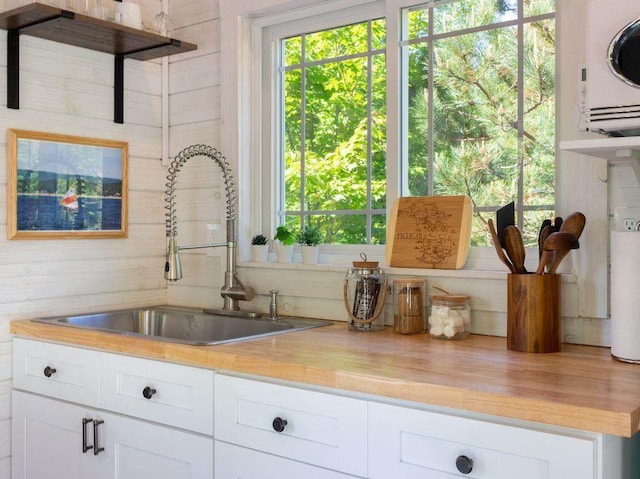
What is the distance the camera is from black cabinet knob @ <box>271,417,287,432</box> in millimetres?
1565

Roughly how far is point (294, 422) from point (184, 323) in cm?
107

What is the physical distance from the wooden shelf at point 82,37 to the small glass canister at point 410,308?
4.09 ft

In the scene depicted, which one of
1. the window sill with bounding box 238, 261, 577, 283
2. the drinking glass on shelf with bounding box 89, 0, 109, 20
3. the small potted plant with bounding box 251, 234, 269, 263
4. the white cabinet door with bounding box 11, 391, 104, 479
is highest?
the drinking glass on shelf with bounding box 89, 0, 109, 20

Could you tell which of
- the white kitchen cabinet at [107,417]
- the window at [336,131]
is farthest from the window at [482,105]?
the white kitchen cabinet at [107,417]

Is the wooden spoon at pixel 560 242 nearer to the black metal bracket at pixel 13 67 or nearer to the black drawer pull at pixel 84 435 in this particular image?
the black drawer pull at pixel 84 435

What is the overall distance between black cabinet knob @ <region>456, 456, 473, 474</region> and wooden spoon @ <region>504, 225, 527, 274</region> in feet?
2.06

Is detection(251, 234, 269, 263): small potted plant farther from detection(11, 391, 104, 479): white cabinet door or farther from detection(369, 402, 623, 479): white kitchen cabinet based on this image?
detection(369, 402, 623, 479): white kitchen cabinet

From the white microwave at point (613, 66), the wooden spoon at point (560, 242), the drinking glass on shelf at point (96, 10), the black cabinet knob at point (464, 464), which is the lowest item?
the black cabinet knob at point (464, 464)

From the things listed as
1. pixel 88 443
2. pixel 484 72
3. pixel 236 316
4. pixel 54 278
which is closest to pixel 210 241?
pixel 236 316

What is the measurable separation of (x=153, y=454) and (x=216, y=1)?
169 cm

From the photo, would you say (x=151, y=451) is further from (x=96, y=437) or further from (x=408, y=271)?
(x=408, y=271)

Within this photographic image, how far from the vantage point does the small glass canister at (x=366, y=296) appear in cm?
206

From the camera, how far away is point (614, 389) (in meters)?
1.31

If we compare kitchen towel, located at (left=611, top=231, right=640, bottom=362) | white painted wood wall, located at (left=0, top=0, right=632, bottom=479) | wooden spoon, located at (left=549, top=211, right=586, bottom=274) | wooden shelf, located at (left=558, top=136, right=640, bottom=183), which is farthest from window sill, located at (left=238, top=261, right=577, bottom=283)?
wooden shelf, located at (left=558, top=136, right=640, bottom=183)
